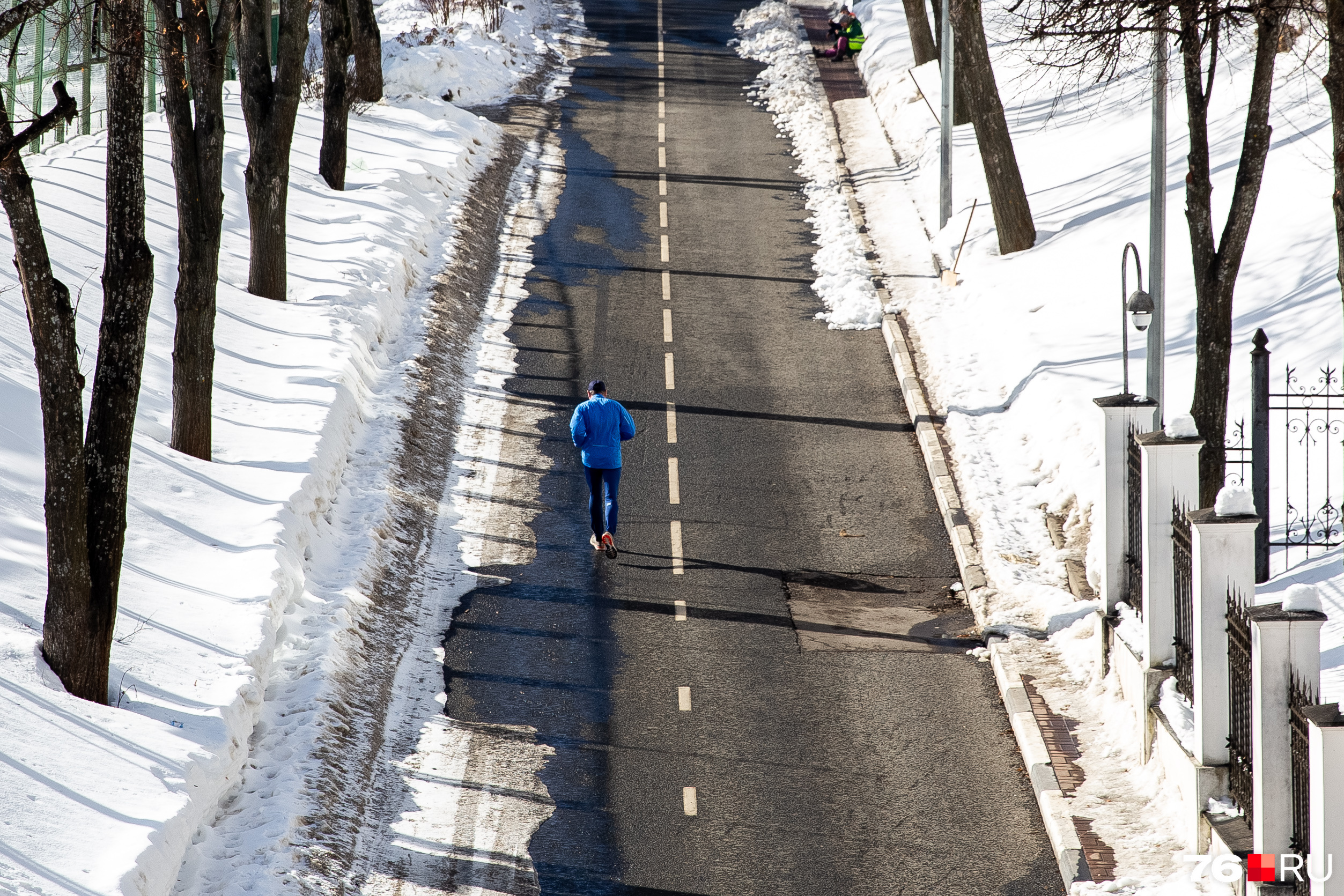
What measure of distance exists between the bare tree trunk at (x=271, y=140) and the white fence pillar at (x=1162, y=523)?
1219cm

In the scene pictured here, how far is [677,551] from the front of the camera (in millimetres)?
14016

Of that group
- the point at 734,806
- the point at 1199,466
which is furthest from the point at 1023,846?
the point at 1199,466

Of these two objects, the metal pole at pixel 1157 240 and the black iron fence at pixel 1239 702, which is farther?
the metal pole at pixel 1157 240

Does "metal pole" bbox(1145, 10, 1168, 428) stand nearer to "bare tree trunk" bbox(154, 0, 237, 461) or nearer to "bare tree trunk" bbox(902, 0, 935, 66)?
"bare tree trunk" bbox(154, 0, 237, 461)

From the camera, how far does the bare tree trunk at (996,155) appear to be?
21.4 metres

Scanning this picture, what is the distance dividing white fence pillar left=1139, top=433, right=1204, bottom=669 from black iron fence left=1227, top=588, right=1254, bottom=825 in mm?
1248

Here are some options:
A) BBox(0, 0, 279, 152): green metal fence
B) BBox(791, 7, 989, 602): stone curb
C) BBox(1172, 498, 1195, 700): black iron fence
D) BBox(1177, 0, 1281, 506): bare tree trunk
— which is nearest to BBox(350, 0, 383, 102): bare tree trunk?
BBox(0, 0, 279, 152): green metal fence

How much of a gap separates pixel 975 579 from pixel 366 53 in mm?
21734

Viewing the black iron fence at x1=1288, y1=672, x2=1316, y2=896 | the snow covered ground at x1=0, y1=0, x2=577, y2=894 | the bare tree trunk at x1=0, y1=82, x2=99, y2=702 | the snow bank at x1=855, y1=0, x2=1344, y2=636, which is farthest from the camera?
the snow bank at x1=855, y1=0, x2=1344, y2=636

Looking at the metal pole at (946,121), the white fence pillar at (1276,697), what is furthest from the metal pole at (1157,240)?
the metal pole at (946,121)

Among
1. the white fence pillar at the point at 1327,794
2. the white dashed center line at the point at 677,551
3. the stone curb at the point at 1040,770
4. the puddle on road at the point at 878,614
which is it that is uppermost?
the white fence pillar at the point at 1327,794

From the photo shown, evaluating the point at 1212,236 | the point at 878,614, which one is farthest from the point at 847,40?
the point at 878,614

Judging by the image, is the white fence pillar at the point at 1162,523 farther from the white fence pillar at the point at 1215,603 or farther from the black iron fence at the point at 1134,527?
the white fence pillar at the point at 1215,603

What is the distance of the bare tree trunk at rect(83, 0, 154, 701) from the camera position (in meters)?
9.40
